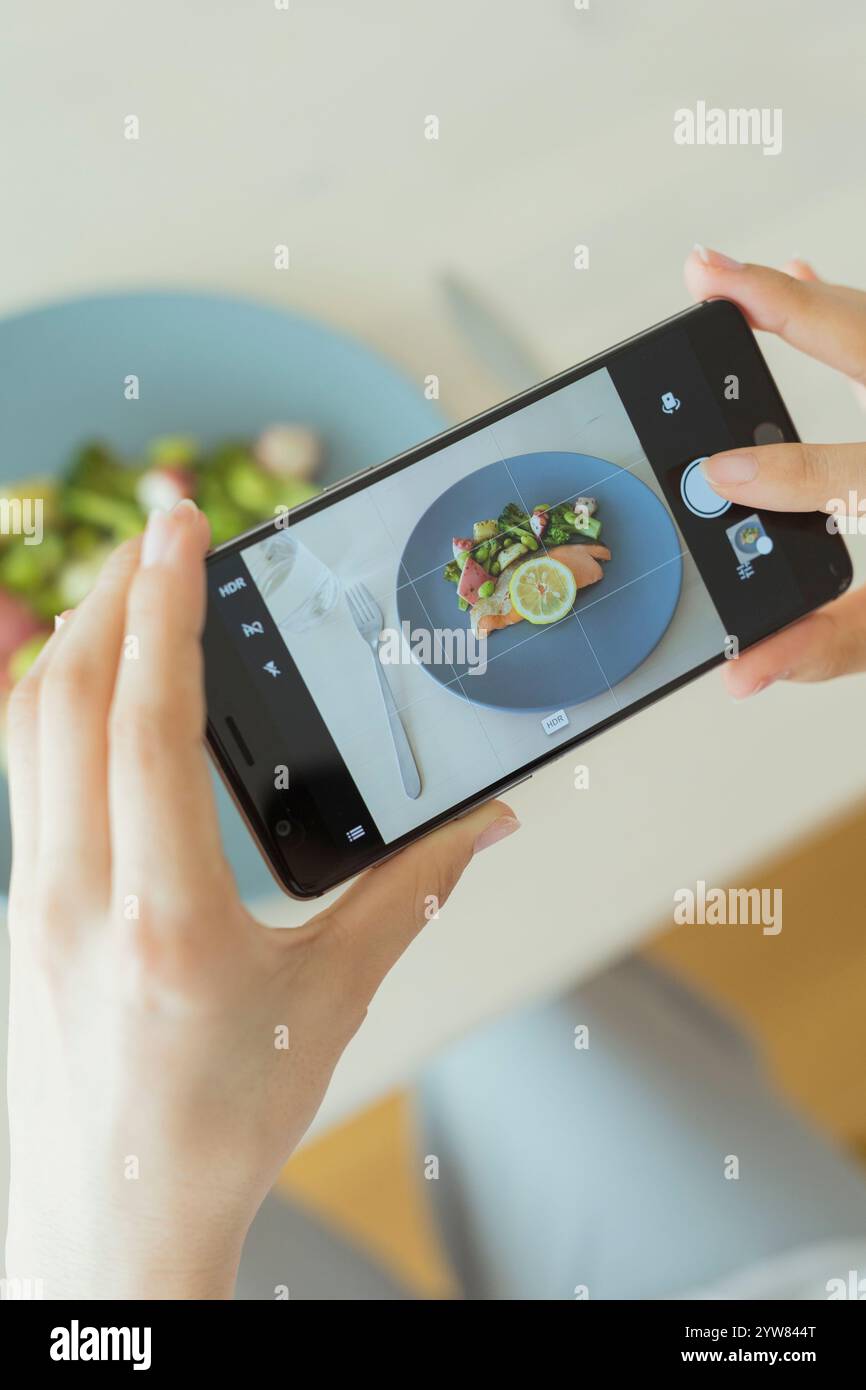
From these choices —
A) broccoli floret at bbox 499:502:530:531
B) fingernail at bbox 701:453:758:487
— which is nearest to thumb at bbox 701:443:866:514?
fingernail at bbox 701:453:758:487

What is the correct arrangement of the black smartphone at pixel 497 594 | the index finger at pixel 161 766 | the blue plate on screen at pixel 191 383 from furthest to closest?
the blue plate on screen at pixel 191 383, the black smartphone at pixel 497 594, the index finger at pixel 161 766

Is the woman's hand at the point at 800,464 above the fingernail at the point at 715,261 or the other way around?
the other way around

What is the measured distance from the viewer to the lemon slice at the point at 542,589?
56 centimetres

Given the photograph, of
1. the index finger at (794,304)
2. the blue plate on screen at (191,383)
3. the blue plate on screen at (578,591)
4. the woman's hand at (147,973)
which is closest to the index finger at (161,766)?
the woman's hand at (147,973)

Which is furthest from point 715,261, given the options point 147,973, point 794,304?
point 147,973

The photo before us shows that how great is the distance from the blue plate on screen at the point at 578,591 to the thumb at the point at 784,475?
0.12 feet

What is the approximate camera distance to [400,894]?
0.51 meters

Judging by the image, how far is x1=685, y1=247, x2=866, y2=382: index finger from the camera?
61 cm

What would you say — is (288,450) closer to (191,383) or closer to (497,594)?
(191,383)

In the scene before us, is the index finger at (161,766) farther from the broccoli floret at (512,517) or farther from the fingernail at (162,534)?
the broccoli floret at (512,517)

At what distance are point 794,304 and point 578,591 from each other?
24 cm

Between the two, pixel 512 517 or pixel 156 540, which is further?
pixel 512 517

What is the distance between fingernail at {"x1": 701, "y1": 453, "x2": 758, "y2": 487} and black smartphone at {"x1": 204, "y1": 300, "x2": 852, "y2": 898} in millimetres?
12
